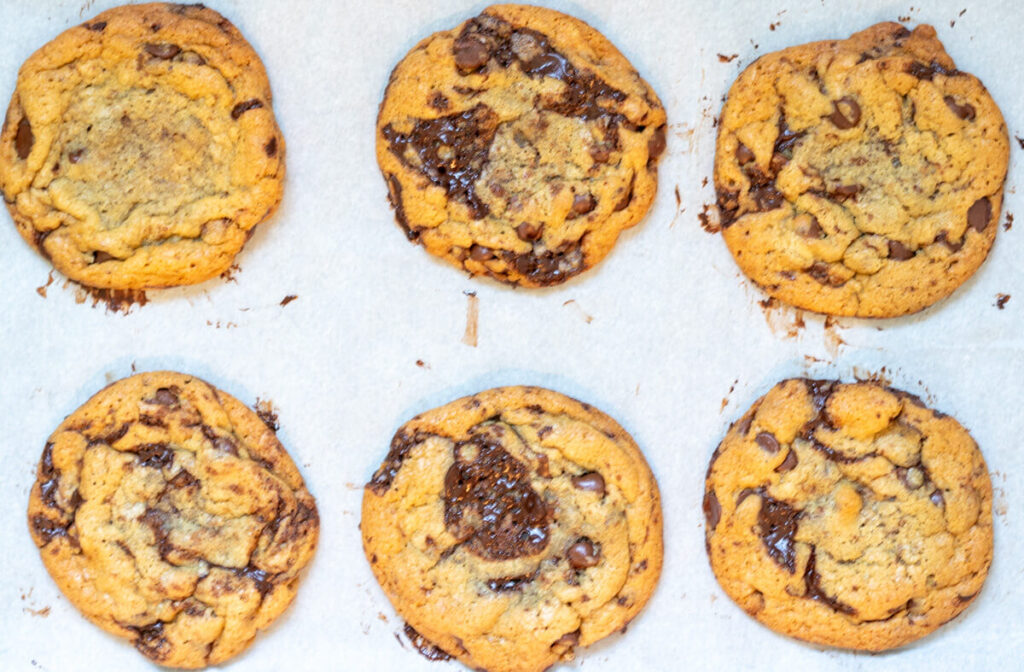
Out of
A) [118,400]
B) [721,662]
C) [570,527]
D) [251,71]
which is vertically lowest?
[721,662]

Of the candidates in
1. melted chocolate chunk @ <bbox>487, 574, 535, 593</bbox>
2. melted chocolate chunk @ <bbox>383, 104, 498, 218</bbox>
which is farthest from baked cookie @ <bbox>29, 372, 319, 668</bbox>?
melted chocolate chunk @ <bbox>383, 104, 498, 218</bbox>

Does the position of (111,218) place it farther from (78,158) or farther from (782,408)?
(782,408)

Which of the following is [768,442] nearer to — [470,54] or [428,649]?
[428,649]

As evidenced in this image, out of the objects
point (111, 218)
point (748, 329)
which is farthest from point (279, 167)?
point (748, 329)

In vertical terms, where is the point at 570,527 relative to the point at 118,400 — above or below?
below

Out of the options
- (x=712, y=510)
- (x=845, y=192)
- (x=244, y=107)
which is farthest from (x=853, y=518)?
(x=244, y=107)

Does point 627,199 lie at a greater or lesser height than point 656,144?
lesser
